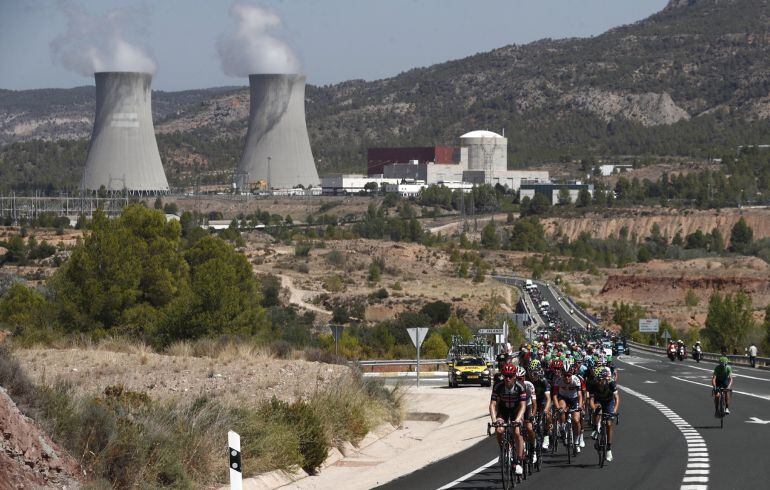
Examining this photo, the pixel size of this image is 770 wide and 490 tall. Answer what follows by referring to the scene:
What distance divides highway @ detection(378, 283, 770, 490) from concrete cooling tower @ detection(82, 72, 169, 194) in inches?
2458

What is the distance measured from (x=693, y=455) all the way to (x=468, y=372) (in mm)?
15268

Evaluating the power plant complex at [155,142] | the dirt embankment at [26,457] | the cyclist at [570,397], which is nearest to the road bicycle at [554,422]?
the cyclist at [570,397]

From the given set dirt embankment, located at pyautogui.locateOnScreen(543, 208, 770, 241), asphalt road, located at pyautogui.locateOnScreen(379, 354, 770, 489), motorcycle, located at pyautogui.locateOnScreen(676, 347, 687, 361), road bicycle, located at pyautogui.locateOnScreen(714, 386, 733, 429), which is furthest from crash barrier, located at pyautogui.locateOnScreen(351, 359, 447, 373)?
dirt embankment, located at pyautogui.locateOnScreen(543, 208, 770, 241)

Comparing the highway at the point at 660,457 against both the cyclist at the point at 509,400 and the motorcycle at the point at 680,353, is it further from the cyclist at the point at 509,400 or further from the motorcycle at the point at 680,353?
the motorcycle at the point at 680,353

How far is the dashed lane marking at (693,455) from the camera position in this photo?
1426 cm

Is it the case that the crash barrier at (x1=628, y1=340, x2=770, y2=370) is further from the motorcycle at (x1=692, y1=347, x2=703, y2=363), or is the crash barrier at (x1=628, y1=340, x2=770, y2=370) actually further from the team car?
the team car

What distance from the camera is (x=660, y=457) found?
666 inches

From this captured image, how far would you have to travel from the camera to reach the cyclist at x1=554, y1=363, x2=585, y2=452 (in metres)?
16.9

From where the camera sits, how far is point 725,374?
20.9 metres

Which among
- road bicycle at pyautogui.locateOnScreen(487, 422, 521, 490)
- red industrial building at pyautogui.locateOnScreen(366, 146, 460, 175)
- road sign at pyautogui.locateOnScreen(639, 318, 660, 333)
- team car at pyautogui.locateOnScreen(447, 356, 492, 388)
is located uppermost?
red industrial building at pyautogui.locateOnScreen(366, 146, 460, 175)

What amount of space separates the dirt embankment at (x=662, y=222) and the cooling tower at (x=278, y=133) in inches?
1108

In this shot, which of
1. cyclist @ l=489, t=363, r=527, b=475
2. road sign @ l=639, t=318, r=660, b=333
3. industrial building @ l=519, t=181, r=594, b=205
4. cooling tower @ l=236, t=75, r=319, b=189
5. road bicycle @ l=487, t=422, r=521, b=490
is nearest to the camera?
road bicycle @ l=487, t=422, r=521, b=490

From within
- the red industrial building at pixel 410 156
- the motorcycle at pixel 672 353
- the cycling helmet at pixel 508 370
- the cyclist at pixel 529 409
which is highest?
the red industrial building at pixel 410 156

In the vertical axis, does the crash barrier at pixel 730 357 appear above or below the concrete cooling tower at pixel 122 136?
below
